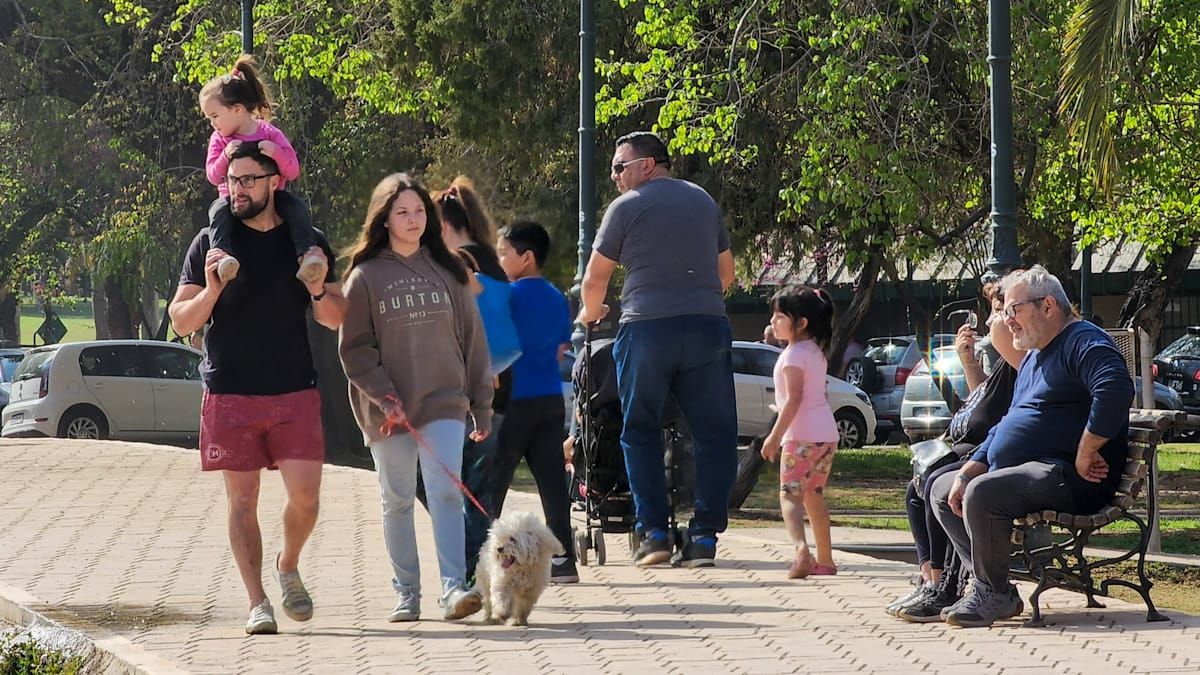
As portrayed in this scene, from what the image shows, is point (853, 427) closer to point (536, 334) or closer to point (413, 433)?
point (536, 334)

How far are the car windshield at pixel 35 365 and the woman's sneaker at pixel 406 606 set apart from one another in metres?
20.6

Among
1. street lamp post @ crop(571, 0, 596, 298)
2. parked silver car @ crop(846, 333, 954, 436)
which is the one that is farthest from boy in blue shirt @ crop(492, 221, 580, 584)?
parked silver car @ crop(846, 333, 954, 436)

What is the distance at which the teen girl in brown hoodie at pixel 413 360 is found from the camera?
7668 mm

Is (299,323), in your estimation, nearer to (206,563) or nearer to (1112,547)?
(206,563)

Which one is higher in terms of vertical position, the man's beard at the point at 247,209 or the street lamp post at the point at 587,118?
→ the street lamp post at the point at 587,118

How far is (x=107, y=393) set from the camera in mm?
27734

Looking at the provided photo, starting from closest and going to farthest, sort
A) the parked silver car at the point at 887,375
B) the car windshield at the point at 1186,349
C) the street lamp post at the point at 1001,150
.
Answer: the street lamp post at the point at 1001,150 → the car windshield at the point at 1186,349 → the parked silver car at the point at 887,375

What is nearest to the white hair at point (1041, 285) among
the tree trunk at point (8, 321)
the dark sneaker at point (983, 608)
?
the dark sneaker at point (983, 608)

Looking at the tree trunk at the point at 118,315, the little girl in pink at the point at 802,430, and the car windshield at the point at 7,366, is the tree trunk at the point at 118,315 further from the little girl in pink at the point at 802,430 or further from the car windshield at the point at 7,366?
the little girl in pink at the point at 802,430

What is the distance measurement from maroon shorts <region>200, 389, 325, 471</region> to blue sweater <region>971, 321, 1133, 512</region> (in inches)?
108

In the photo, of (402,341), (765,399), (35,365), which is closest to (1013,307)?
(402,341)

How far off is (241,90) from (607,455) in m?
3.46

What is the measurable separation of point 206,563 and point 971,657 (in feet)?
16.7

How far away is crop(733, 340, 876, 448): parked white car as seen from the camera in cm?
2666
